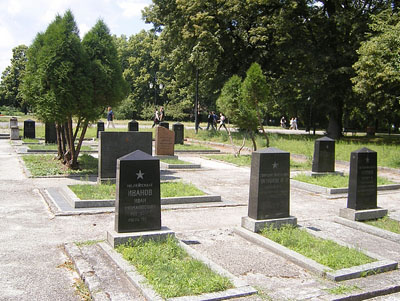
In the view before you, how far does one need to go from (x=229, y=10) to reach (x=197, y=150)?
12002mm

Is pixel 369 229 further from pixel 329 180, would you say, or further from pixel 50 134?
pixel 50 134

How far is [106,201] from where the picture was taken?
30.1 feet

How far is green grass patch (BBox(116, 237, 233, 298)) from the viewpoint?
4859 millimetres

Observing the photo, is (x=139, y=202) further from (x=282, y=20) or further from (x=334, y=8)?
(x=334, y=8)

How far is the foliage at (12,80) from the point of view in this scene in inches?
2692

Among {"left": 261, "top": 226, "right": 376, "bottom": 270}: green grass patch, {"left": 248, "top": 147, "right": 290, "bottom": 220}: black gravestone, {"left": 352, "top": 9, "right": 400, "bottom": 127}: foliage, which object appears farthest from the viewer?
{"left": 352, "top": 9, "right": 400, "bottom": 127}: foliage

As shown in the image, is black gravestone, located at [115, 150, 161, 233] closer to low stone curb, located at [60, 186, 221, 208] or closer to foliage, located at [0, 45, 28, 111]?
low stone curb, located at [60, 186, 221, 208]

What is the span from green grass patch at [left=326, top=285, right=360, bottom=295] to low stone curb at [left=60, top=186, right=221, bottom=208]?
5.03 meters

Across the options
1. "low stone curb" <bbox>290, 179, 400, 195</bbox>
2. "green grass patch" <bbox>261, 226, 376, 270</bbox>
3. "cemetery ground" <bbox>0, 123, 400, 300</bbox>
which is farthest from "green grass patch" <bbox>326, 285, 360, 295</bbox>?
"low stone curb" <bbox>290, 179, 400, 195</bbox>

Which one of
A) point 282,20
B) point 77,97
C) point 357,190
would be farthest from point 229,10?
point 357,190

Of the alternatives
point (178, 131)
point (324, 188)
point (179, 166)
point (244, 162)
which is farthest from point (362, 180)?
point (178, 131)

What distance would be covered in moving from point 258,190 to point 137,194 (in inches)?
87.1

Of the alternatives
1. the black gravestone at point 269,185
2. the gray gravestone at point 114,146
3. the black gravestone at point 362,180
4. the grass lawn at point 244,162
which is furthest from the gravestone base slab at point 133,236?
the grass lawn at point 244,162

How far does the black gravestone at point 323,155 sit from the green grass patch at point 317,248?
274 inches
